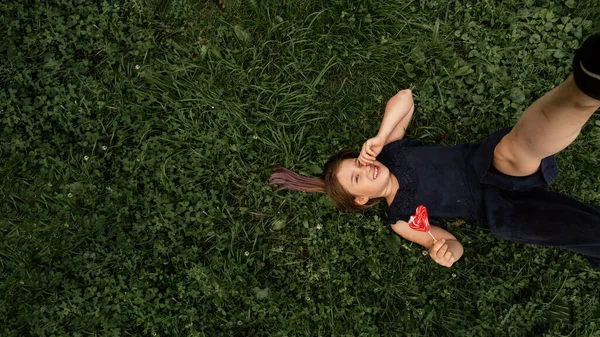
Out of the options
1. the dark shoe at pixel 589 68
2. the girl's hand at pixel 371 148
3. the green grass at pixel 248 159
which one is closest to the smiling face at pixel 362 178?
the girl's hand at pixel 371 148

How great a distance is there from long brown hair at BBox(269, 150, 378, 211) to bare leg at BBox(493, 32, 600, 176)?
3.19 feet

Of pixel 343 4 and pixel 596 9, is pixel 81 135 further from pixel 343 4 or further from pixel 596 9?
pixel 596 9

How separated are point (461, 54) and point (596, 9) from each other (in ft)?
3.27

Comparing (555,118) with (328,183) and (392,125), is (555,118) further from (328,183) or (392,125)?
(328,183)

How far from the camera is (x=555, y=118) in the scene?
212 cm

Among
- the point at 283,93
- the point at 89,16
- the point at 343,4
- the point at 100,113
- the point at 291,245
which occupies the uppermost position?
the point at 343,4

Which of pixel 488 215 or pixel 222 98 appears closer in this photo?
pixel 488 215

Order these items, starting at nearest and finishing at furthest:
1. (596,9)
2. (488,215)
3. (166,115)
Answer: (488,215) < (596,9) < (166,115)

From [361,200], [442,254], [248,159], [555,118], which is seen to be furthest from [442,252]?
[248,159]

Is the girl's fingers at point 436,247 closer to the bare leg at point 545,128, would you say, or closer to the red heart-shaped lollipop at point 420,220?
the red heart-shaped lollipop at point 420,220

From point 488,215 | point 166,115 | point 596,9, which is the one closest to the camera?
point 488,215

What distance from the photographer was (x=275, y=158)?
3.90 meters

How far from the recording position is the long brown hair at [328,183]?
3.37 m

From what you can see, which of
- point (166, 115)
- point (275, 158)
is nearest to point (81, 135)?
point (166, 115)
